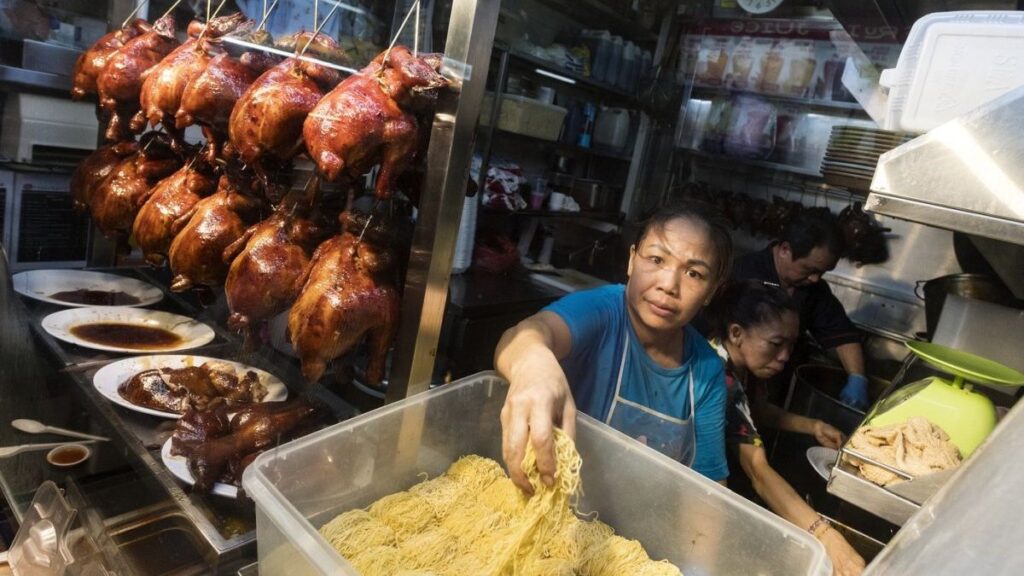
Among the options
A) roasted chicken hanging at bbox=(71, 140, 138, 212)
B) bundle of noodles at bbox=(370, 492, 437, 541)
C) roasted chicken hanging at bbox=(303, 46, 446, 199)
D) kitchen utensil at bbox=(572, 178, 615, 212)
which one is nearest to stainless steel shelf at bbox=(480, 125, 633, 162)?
kitchen utensil at bbox=(572, 178, 615, 212)

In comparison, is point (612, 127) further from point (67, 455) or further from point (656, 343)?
point (67, 455)

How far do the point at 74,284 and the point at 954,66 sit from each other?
3.20 m


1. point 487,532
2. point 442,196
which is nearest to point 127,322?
point 442,196

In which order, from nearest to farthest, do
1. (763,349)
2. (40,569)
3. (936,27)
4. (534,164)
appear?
(936,27) < (40,569) < (763,349) < (534,164)

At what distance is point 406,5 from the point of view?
7.27 feet

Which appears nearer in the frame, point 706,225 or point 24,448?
point 706,225

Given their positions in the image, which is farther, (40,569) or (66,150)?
(66,150)

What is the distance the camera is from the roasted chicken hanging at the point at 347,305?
1534mm

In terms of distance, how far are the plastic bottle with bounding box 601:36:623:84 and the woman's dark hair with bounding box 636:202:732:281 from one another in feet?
13.9

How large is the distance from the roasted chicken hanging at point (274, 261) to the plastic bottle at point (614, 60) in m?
4.55

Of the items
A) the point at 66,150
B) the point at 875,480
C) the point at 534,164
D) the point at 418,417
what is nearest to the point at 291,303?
the point at 418,417

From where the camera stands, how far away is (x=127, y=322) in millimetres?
2402

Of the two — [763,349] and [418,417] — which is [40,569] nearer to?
[418,417]

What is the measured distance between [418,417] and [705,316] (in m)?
1.82
